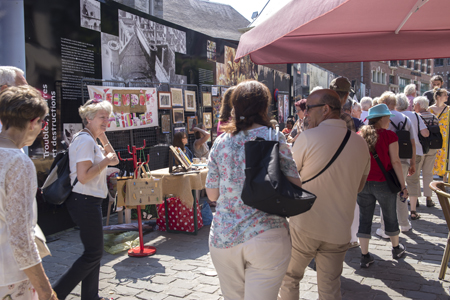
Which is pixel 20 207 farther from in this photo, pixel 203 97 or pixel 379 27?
pixel 203 97

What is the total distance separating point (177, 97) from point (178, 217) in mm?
3599

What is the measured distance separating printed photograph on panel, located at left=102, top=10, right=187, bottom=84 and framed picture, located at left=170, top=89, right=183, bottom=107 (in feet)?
1.09

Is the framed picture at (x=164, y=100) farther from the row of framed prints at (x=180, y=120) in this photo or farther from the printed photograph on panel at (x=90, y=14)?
the printed photograph on panel at (x=90, y=14)

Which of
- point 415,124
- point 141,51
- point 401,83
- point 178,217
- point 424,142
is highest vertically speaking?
point 401,83

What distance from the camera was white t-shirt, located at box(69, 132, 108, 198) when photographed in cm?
A: 327

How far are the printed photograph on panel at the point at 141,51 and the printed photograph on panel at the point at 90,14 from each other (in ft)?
1.00

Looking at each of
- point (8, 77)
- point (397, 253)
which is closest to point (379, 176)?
point (397, 253)

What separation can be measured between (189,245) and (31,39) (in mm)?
3863

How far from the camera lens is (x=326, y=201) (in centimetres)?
283

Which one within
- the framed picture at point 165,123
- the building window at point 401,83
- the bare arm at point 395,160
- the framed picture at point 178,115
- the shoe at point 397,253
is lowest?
the shoe at point 397,253

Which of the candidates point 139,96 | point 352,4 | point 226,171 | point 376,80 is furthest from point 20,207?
point 376,80

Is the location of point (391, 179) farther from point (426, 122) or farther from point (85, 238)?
point (426, 122)

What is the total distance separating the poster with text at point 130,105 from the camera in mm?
6789

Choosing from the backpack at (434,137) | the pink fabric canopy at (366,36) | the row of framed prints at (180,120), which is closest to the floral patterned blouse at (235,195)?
the pink fabric canopy at (366,36)
